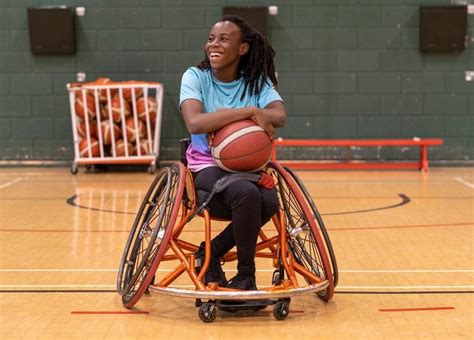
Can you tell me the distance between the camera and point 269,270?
5133 mm

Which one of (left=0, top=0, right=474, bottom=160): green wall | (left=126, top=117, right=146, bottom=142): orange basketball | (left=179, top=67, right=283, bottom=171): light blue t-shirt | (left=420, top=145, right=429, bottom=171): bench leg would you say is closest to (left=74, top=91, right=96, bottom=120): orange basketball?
(left=126, top=117, right=146, bottom=142): orange basketball

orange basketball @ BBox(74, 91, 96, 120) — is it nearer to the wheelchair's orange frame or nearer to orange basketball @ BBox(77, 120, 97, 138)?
orange basketball @ BBox(77, 120, 97, 138)

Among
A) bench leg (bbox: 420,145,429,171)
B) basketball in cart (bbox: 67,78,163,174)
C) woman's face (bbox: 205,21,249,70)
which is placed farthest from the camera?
bench leg (bbox: 420,145,429,171)

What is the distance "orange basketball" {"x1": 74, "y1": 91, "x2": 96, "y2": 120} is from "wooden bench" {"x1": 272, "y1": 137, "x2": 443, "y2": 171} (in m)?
2.17

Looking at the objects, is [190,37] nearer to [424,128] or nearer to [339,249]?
[424,128]

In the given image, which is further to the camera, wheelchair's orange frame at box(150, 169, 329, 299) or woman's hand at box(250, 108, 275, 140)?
woman's hand at box(250, 108, 275, 140)

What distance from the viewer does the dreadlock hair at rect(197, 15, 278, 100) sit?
14.3ft

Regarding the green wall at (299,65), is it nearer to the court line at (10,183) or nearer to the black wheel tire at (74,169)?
the black wheel tire at (74,169)

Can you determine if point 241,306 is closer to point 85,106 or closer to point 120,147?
point 120,147

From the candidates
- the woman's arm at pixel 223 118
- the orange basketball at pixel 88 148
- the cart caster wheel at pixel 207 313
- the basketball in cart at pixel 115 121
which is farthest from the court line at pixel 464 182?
the cart caster wheel at pixel 207 313

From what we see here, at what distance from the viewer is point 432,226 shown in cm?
673

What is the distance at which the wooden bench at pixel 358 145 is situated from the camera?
10547 millimetres

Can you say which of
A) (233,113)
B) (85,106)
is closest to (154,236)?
(233,113)

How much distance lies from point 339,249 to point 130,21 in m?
5.88
